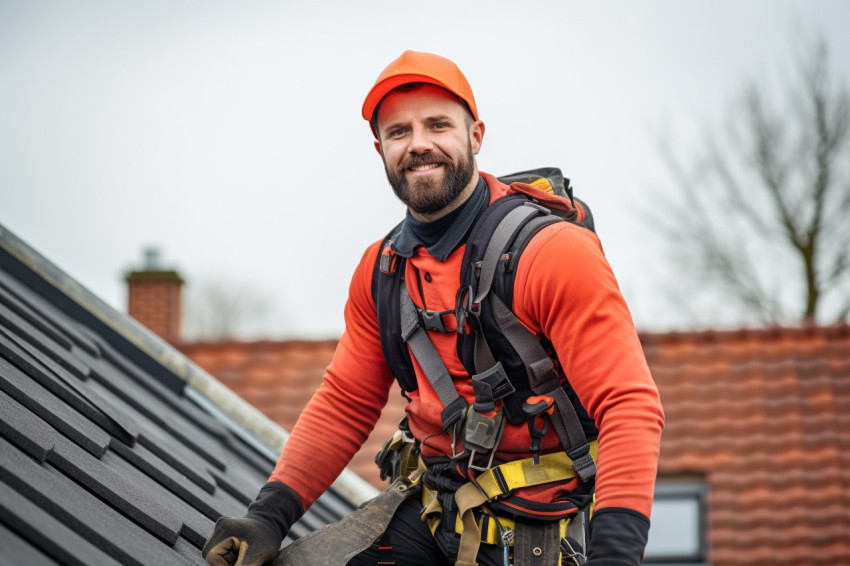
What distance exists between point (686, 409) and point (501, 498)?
24.7ft

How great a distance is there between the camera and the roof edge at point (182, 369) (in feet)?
14.3

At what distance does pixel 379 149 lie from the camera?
9.68 feet

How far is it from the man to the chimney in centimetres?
1136

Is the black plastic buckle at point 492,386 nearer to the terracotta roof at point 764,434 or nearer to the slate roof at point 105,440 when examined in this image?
the slate roof at point 105,440

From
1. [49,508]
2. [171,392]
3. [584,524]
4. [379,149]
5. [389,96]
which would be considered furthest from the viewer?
[171,392]

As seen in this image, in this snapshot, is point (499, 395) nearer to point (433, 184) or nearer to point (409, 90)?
point (433, 184)

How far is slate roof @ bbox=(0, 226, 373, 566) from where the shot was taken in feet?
6.89

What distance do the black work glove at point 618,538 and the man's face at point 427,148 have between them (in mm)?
952

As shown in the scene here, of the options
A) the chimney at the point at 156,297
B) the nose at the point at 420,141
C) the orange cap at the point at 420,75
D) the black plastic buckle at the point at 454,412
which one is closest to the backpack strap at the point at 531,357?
the black plastic buckle at the point at 454,412

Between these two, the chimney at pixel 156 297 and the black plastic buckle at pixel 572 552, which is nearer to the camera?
the black plastic buckle at pixel 572 552

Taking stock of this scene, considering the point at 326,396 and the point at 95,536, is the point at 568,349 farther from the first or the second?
the point at 95,536

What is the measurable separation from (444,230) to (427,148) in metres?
0.23

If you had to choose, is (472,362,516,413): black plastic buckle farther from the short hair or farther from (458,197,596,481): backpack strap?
the short hair

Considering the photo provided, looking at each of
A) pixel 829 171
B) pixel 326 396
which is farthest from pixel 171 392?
pixel 829 171
